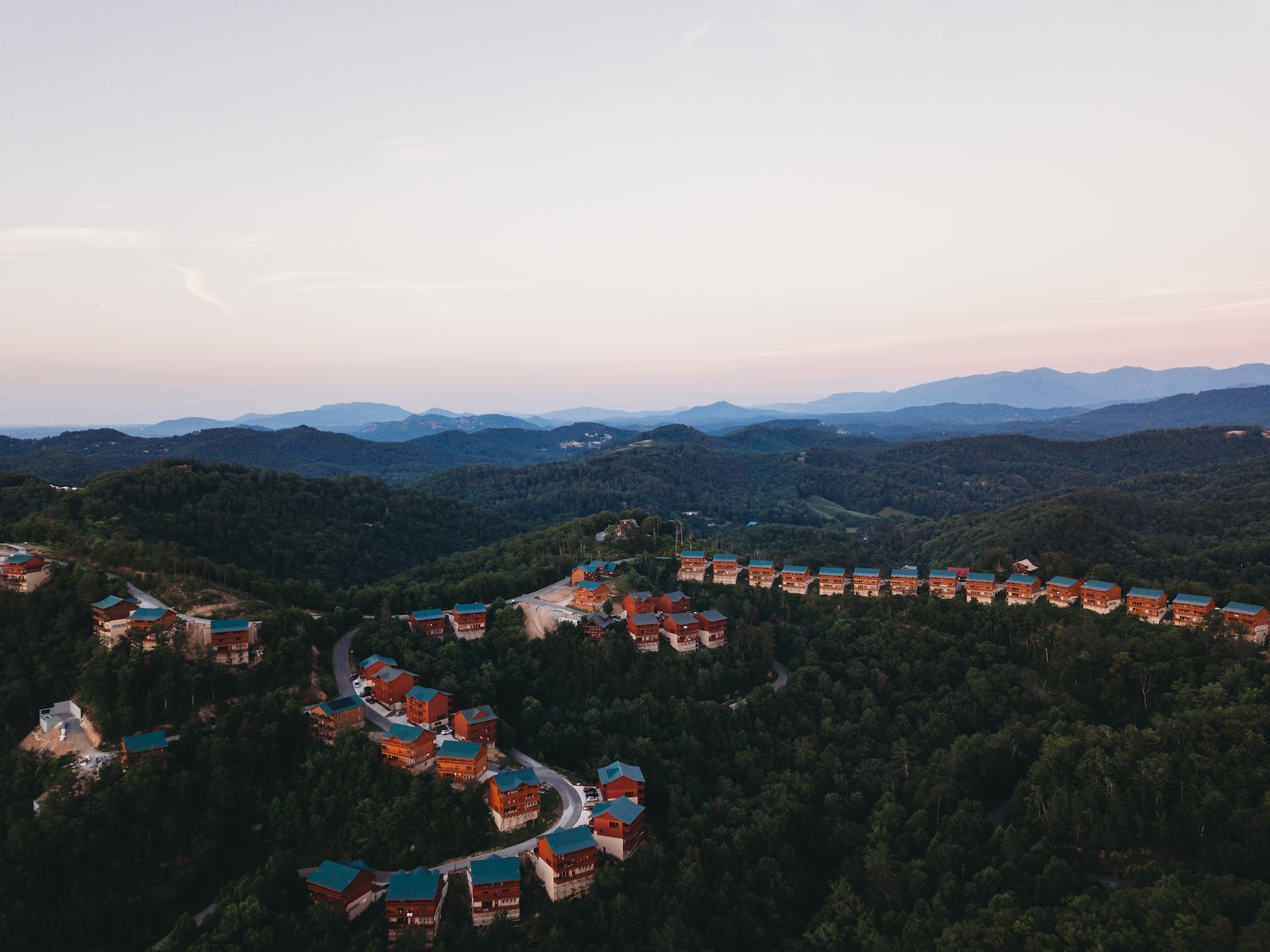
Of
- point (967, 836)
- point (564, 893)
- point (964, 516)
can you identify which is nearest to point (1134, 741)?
point (967, 836)

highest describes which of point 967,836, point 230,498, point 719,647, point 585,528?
point 230,498

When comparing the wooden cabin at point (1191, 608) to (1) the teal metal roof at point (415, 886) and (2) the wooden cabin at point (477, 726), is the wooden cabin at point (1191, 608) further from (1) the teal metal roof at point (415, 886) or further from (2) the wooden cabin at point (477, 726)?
(1) the teal metal roof at point (415, 886)

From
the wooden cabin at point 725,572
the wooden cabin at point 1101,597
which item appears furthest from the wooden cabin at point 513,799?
the wooden cabin at point 1101,597

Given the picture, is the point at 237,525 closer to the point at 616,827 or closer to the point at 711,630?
the point at 711,630

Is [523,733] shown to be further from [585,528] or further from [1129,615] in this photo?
[1129,615]

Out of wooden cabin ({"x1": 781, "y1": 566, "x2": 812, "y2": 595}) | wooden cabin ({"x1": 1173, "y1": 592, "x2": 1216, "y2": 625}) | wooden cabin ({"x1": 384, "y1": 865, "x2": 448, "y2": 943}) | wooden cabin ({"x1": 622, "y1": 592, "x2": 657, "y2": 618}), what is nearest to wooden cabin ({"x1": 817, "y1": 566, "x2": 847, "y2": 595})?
wooden cabin ({"x1": 781, "y1": 566, "x2": 812, "y2": 595})
